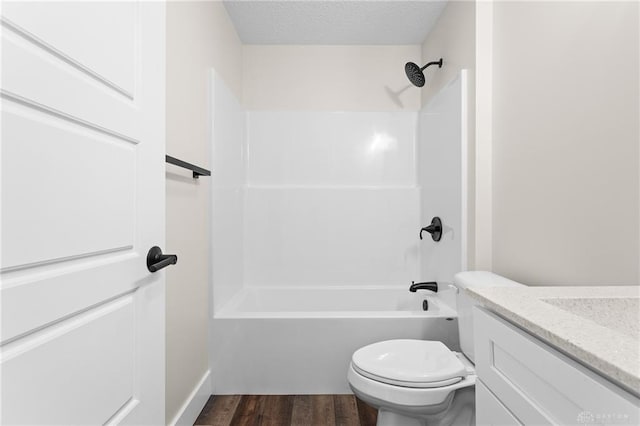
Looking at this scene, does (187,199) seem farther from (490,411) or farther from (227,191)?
(490,411)

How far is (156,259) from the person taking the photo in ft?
3.14

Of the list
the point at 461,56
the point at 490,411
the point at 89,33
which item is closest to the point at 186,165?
the point at 89,33

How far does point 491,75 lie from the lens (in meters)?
1.86

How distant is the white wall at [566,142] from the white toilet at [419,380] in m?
0.26

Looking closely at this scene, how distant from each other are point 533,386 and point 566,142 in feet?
3.28

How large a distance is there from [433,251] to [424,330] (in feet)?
2.06

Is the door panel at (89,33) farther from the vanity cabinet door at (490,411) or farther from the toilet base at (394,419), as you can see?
the toilet base at (394,419)

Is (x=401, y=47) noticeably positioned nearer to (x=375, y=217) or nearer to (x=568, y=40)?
(x=375, y=217)

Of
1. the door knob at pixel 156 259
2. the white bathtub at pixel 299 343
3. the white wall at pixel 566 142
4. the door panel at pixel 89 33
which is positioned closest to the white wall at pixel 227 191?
the white bathtub at pixel 299 343

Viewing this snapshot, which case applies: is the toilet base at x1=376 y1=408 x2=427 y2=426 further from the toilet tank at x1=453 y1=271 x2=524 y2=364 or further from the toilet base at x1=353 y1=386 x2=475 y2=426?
the toilet tank at x1=453 y1=271 x2=524 y2=364

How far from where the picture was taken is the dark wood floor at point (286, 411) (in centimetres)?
184

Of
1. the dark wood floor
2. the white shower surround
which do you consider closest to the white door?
the dark wood floor

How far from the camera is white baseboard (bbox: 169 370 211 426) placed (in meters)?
1.66

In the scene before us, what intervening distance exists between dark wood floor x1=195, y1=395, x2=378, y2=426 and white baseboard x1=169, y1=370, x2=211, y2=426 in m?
0.05
